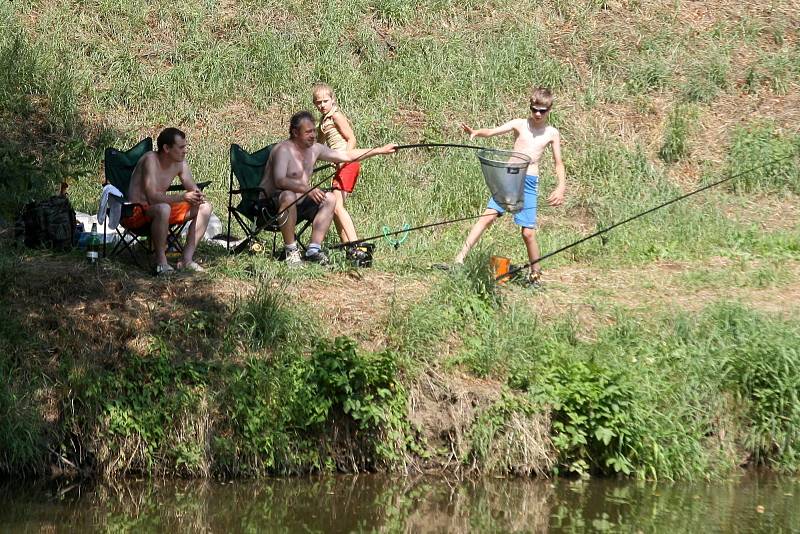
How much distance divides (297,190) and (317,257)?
505 millimetres

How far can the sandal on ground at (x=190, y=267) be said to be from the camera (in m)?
8.38

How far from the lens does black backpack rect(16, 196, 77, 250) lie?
8.68 metres

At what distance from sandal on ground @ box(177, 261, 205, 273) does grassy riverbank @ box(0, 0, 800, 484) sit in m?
0.19

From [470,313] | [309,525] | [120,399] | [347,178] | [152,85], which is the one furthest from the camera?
Result: [152,85]

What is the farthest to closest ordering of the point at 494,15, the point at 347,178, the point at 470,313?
1. the point at 494,15
2. the point at 347,178
3. the point at 470,313

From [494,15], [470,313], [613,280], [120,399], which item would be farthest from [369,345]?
[494,15]

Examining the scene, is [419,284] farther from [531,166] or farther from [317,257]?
[531,166]

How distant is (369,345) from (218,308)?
1008mm

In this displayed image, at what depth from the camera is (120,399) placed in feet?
23.6

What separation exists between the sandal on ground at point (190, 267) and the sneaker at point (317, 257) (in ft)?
2.74

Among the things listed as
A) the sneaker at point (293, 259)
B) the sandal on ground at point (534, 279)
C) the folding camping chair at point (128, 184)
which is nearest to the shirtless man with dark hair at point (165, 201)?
the folding camping chair at point (128, 184)

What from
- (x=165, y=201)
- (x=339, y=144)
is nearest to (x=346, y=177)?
(x=339, y=144)

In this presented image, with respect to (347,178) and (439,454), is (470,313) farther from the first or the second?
(347,178)

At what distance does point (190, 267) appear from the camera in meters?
8.42
